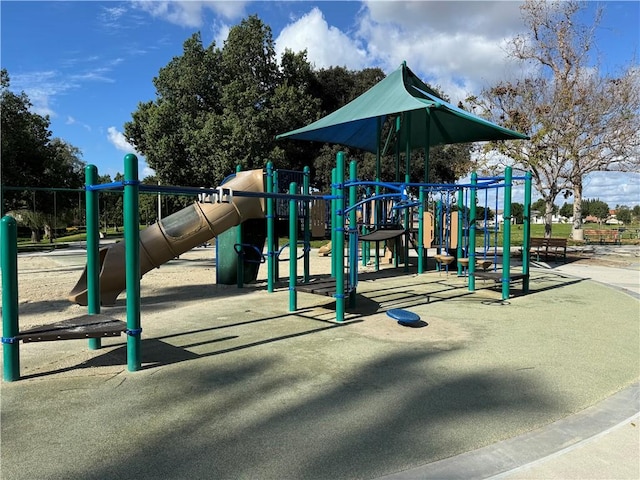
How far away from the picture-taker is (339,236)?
21.7 ft

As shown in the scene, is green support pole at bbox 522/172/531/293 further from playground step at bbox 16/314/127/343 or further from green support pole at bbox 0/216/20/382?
green support pole at bbox 0/216/20/382

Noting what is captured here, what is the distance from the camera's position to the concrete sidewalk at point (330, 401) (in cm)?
285

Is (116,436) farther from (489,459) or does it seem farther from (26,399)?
(489,459)

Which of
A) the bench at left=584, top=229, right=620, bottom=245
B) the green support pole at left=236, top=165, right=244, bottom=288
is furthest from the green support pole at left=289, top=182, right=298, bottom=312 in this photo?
the bench at left=584, top=229, right=620, bottom=245

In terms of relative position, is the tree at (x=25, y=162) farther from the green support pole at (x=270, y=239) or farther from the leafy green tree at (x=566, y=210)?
the leafy green tree at (x=566, y=210)

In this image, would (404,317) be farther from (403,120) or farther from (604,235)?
(604,235)

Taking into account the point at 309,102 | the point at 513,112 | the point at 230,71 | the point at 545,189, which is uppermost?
the point at 230,71

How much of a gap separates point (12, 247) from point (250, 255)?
21.3ft

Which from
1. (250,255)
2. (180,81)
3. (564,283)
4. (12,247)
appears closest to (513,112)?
(564,283)

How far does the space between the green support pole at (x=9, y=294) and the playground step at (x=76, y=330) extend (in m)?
0.10

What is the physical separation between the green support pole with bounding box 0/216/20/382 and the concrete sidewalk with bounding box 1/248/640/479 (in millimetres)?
236

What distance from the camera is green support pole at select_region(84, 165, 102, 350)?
201 inches

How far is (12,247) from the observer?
13.6 feet

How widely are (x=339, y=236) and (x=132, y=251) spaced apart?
9.75 ft
